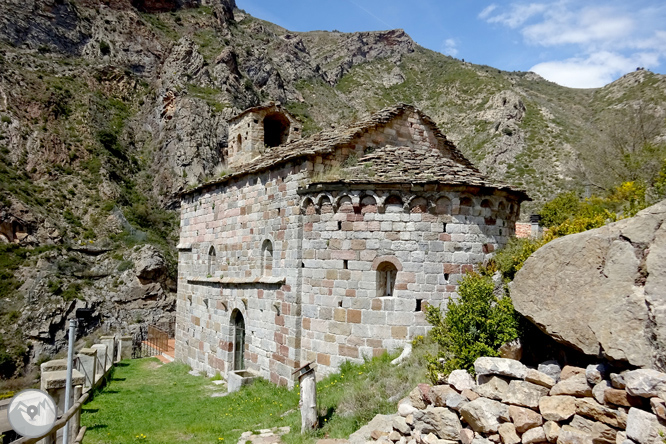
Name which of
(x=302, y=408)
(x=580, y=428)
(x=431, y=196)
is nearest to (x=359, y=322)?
(x=302, y=408)

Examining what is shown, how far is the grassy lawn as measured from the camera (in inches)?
295

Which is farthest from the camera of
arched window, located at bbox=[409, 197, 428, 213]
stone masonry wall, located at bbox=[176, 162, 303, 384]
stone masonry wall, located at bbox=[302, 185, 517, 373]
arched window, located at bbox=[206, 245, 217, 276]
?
arched window, located at bbox=[206, 245, 217, 276]

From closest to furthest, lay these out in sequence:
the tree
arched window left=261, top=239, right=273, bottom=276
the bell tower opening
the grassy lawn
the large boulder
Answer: the large boulder < the grassy lawn < arched window left=261, top=239, right=273, bottom=276 < the bell tower opening < the tree

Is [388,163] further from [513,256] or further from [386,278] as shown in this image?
[513,256]

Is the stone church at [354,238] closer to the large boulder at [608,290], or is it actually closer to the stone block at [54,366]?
the large boulder at [608,290]

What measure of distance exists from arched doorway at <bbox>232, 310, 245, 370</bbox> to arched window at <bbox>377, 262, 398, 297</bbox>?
5333mm

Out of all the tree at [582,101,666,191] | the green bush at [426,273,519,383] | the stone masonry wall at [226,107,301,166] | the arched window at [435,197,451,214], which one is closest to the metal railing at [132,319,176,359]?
the stone masonry wall at [226,107,301,166]

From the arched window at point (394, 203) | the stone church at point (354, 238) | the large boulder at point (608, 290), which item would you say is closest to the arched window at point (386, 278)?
the stone church at point (354, 238)

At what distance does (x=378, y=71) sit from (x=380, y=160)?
68.3 meters

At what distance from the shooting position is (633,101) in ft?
149

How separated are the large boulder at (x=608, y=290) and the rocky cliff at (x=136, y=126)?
1987 cm

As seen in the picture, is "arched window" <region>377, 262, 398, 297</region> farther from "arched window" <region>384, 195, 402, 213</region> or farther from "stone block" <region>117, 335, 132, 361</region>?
"stone block" <region>117, 335, 132, 361</region>

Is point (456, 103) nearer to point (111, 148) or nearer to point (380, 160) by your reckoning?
point (111, 148)

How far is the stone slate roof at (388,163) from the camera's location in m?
9.70
